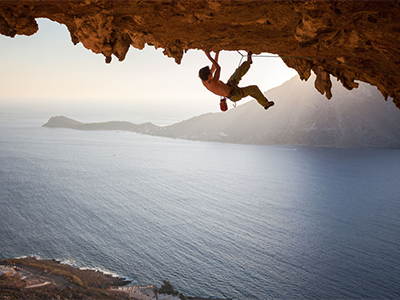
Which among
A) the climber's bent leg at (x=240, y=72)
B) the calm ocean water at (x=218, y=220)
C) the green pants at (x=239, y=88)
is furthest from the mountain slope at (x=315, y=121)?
the climber's bent leg at (x=240, y=72)

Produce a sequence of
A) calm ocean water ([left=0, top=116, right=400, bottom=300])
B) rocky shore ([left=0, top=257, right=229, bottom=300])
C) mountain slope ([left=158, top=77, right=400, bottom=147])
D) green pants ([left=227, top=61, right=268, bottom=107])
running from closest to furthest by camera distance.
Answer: green pants ([left=227, top=61, right=268, bottom=107]), rocky shore ([left=0, top=257, right=229, bottom=300]), calm ocean water ([left=0, top=116, right=400, bottom=300]), mountain slope ([left=158, top=77, right=400, bottom=147])

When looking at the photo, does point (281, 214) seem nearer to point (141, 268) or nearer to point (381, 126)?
point (141, 268)

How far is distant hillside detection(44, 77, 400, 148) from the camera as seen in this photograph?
45.6 metres

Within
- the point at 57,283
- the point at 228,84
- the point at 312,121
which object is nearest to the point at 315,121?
the point at 312,121

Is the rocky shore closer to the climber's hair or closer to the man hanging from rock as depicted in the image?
the man hanging from rock

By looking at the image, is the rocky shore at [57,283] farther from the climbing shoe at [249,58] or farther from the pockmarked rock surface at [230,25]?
the climbing shoe at [249,58]

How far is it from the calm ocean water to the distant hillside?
7.77m

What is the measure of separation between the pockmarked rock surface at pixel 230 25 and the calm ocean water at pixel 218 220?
1283 centimetres

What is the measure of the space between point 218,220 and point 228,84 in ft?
59.6

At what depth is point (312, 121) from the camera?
47.8m

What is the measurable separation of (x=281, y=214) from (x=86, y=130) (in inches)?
2070

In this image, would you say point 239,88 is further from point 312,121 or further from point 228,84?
point 312,121

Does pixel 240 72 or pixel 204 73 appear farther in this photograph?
pixel 240 72

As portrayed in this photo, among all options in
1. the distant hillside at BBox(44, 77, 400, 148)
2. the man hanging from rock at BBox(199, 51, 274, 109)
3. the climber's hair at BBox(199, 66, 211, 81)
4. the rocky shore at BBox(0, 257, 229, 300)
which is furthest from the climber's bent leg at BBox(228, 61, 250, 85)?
the distant hillside at BBox(44, 77, 400, 148)
